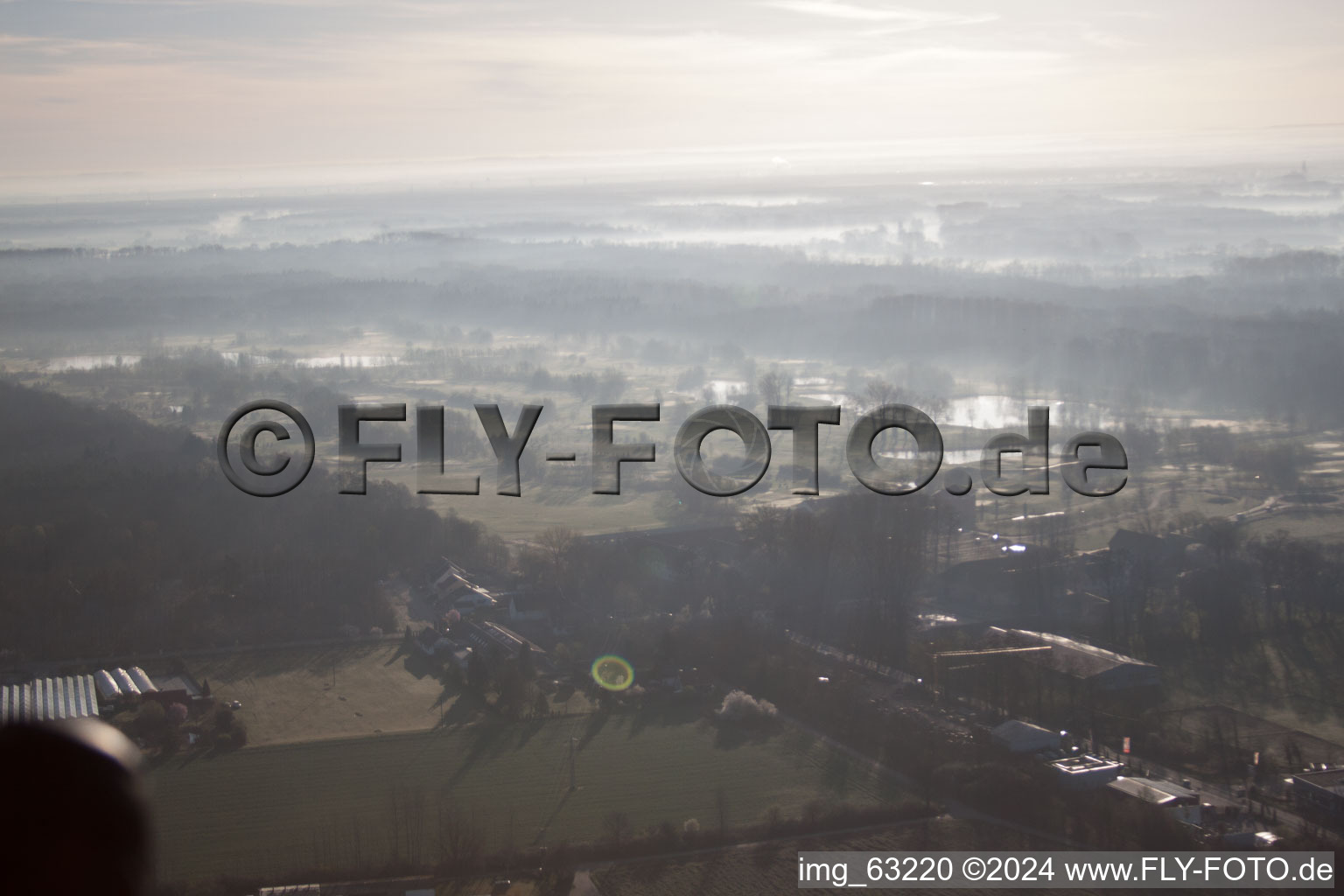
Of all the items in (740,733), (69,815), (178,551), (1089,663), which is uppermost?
(69,815)

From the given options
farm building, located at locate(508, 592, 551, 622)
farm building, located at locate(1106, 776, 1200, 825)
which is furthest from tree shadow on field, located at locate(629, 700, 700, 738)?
farm building, located at locate(1106, 776, 1200, 825)

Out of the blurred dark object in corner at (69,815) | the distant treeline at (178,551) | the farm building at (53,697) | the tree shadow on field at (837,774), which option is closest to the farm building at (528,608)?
the distant treeline at (178,551)

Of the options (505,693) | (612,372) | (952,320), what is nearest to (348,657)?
(505,693)

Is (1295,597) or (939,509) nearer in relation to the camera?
(1295,597)

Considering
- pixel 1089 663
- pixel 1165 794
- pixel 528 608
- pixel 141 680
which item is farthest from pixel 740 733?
pixel 141 680

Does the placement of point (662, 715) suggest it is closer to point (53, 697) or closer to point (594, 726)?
point (594, 726)

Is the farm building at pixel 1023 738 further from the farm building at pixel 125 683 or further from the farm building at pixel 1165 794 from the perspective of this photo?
the farm building at pixel 125 683

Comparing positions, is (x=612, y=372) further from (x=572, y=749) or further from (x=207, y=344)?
(x=572, y=749)
